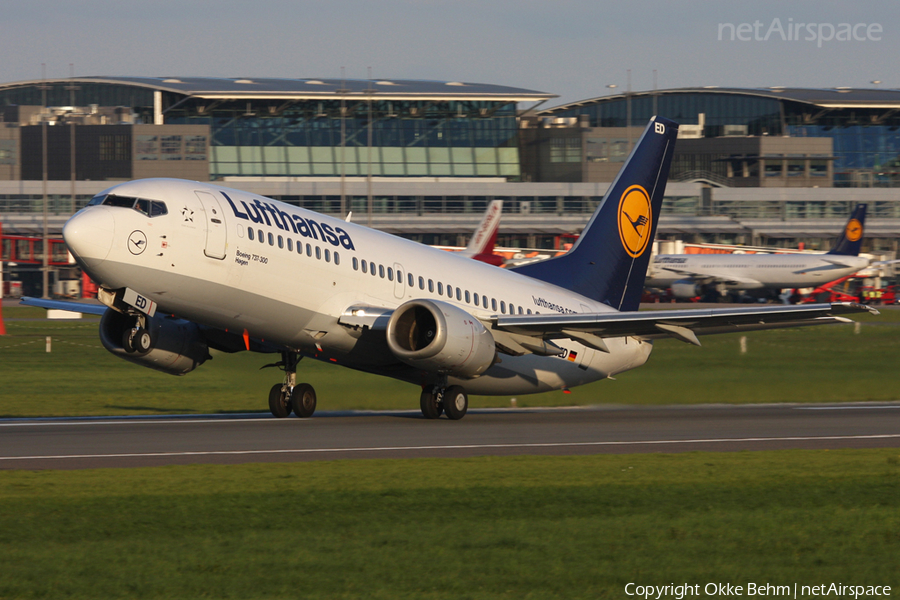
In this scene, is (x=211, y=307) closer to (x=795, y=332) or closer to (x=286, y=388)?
(x=286, y=388)

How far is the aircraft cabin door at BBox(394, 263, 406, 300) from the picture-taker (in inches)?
1010

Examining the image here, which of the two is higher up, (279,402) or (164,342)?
(164,342)

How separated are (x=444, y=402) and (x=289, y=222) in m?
5.79

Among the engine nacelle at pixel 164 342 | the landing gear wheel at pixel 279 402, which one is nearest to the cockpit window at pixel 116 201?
the engine nacelle at pixel 164 342

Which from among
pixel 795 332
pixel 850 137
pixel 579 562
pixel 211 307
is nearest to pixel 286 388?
pixel 211 307

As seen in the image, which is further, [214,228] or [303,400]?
[303,400]

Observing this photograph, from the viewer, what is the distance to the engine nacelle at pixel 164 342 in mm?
24578

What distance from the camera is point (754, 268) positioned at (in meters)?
103

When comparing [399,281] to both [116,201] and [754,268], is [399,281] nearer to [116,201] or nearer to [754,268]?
[116,201]

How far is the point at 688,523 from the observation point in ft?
41.4

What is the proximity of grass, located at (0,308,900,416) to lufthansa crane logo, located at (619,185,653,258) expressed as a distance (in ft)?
12.7

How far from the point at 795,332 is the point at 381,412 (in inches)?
1625

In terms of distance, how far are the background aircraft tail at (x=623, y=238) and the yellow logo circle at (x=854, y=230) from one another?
74556 mm

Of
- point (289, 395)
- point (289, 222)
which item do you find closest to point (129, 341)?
point (289, 222)
